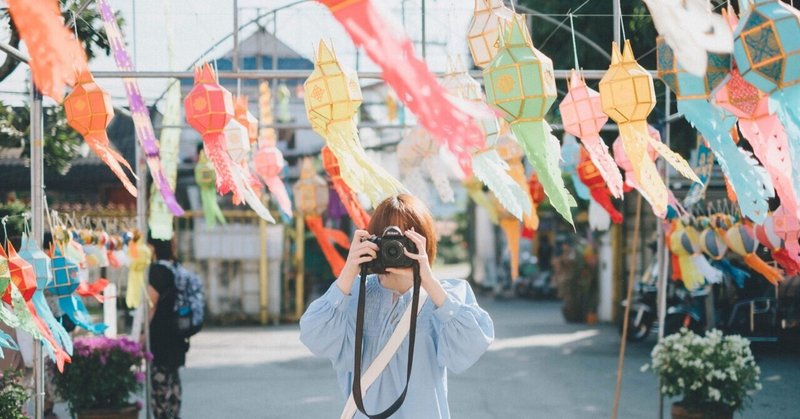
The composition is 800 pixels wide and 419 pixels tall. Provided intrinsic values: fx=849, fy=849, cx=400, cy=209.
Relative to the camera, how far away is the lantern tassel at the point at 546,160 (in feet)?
10.2

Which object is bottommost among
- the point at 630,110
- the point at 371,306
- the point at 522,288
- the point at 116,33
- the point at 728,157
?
the point at 522,288

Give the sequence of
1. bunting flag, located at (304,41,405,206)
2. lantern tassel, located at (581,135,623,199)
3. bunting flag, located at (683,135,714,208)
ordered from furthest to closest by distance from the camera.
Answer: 1. bunting flag, located at (683,135,714,208)
2. lantern tassel, located at (581,135,623,199)
3. bunting flag, located at (304,41,405,206)

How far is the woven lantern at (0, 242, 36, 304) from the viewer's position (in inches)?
159

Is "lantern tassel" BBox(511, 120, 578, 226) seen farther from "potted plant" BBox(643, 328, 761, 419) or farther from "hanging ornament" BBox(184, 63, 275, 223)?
"potted plant" BBox(643, 328, 761, 419)

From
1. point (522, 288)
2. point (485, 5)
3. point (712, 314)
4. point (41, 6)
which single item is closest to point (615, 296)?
point (712, 314)

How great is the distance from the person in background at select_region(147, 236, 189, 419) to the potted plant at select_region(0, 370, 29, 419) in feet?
4.52

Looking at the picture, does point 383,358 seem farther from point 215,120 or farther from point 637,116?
point 215,120

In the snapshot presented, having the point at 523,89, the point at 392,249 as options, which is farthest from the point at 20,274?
the point at 523,89

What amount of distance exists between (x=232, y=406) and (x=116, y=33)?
4073mm

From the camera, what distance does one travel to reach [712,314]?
32.4ft

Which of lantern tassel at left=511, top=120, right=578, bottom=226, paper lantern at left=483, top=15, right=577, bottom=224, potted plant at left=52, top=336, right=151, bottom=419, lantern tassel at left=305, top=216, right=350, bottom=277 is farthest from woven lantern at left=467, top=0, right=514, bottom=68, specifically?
potted plant at left=52, top=336, right=151, bottom=419

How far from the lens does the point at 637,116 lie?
362 cm

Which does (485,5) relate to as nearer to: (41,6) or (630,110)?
(630,110)

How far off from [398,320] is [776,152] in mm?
1563
